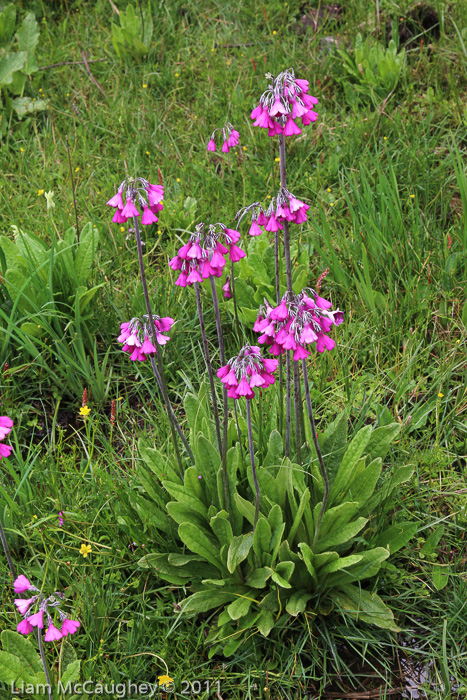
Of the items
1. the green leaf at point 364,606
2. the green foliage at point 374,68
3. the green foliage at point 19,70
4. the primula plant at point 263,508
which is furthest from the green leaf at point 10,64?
the green leaf at point 364,606

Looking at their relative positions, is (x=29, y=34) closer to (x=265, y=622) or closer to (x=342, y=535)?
(x=342, y=535)

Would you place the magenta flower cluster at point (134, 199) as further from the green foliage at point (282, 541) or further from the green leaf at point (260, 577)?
the green leaf at point (260, 577)

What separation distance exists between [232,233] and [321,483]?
96cm

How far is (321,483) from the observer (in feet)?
7.27

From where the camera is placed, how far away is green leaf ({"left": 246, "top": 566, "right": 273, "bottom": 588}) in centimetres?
212

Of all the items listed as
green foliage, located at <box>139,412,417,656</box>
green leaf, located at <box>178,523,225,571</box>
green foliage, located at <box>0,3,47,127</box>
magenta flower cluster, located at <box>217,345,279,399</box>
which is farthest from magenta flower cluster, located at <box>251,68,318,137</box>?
green foliage, located at <box>0,3,47,127</box>

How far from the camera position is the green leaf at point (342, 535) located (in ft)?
6.92

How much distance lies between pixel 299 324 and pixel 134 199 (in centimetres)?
60

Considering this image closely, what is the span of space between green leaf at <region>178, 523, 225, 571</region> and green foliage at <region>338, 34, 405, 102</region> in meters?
3.39

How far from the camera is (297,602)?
2.14m

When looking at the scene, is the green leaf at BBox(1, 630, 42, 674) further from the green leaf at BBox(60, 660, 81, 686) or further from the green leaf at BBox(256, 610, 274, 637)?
the green leaf at BBox(256, 610, 274, 637)

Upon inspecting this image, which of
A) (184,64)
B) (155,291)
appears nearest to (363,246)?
(155,291)

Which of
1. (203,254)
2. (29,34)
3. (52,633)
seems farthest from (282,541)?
(29,34)

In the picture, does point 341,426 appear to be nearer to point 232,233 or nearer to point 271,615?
point 271,615
